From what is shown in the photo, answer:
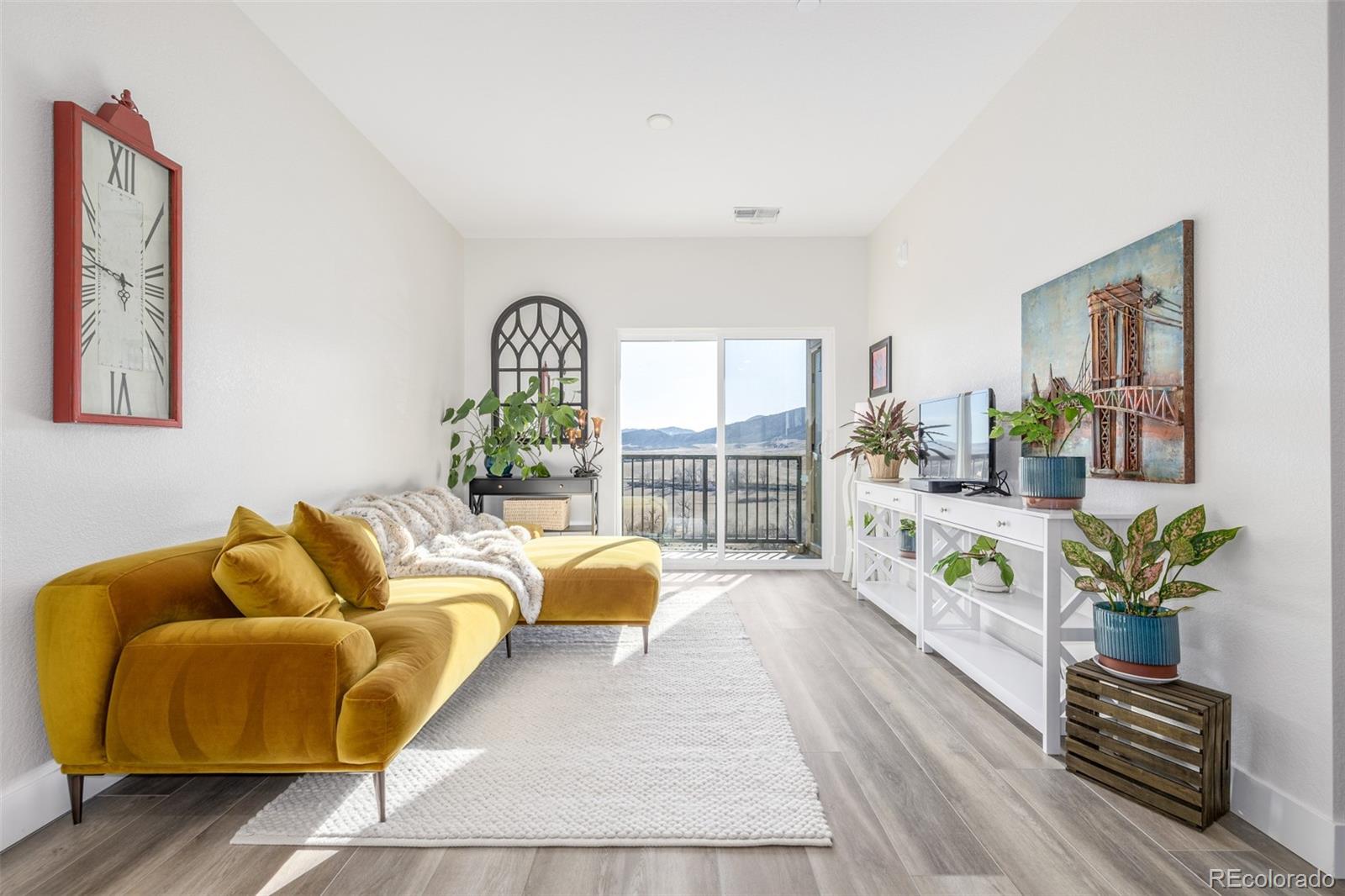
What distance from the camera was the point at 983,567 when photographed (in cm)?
293

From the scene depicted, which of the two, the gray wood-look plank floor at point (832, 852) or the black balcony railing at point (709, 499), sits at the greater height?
the black balcony railing at point (709, 499)

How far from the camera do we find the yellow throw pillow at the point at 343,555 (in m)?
2.28

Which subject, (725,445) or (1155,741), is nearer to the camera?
(1155,741)

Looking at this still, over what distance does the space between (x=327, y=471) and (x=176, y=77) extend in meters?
1.67

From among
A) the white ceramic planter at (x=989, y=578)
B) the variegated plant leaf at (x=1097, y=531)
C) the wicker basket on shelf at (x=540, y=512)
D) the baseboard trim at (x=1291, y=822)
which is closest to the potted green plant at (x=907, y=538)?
the white ceramic planter at (x=989, y=578)

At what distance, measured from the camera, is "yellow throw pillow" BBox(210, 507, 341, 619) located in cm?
183

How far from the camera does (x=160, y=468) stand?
2.14m

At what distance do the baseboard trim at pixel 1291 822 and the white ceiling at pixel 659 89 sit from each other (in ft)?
8.85

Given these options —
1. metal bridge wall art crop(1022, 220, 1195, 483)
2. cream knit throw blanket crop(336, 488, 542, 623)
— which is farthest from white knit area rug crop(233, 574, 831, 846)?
metal bridge wall art crop(1022, 220, 1195, 483)

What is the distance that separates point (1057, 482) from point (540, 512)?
3.41m

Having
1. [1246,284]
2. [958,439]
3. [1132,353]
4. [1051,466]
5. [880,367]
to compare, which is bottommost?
[1051,466]

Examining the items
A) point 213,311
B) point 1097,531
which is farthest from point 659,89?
point 1097,531

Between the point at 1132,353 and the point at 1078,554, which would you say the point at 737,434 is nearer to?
the point at 1132,353

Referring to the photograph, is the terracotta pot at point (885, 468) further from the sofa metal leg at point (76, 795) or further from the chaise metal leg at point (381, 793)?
the sofa metal leg at point (76, 795)
